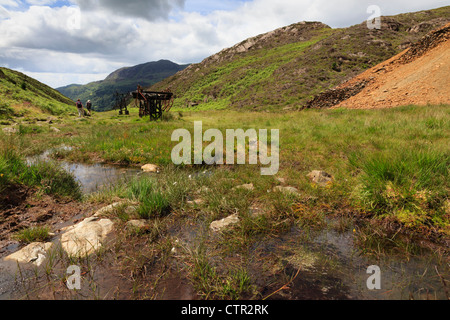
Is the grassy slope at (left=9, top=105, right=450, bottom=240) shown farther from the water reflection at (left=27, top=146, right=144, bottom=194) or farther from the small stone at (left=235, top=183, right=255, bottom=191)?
the water reflection at (left=27, top=146, right=144, bottom=194)

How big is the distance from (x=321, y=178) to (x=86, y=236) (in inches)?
185

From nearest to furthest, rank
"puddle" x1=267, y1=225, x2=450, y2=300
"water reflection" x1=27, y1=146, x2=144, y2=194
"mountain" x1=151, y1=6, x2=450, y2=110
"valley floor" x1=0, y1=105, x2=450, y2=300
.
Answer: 1. "puddle" x1=267, y1=225, x2=450, y2=300
2. "valley floor" x1=0, y1=105, x2=450, y2=300
3. "water reflection" x1=27, y1=146, x2=144, y2=194
4. "mountain" x1=151, y1=6, x2=450, y2=110

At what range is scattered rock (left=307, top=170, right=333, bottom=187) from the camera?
15.8 ft

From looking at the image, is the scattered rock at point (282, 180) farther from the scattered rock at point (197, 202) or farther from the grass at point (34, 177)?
the grass at point (34, 177)

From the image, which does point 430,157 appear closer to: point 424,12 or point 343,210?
point 343,210

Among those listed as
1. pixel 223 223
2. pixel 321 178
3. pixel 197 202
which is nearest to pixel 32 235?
pixel 197 202

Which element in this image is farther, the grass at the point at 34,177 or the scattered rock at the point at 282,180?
the scattered rock at the point at 282,180

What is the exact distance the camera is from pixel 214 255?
2.90 metres

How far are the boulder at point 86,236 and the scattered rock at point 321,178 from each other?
423cm

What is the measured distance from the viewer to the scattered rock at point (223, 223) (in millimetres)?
3555

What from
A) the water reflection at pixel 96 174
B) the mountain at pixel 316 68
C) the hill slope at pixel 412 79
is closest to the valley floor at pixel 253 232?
the water reflection at pixel 96 174

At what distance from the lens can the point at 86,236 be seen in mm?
3229

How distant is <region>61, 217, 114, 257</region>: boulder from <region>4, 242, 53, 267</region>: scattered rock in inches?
8.3
